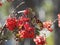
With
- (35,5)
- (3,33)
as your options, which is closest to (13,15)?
(3,33)

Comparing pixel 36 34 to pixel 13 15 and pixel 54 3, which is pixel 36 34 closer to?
pixel 13 15

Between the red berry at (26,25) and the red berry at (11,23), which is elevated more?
the red berry at (11,23)

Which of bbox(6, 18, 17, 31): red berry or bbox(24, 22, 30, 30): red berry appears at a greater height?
bbox(6, 18, 17, 31): red berry

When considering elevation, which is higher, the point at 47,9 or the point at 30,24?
the point at 47,9

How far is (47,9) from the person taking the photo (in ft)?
12.6

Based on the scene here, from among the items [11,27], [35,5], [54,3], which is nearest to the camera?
[11,27]

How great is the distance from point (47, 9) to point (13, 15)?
6.15ft

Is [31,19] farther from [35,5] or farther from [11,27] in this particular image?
[35,5]

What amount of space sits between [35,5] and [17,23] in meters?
1.60

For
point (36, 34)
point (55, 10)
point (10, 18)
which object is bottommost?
point (36, 34)

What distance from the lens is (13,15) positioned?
2031 millimetres

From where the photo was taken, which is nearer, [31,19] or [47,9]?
[31,19]

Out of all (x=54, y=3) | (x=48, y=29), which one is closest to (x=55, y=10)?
(x=54, y=3)

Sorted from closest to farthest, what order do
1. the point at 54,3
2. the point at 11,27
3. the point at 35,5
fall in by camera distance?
the point at 11,27 → the point at 35,5 → the point at 54,3
